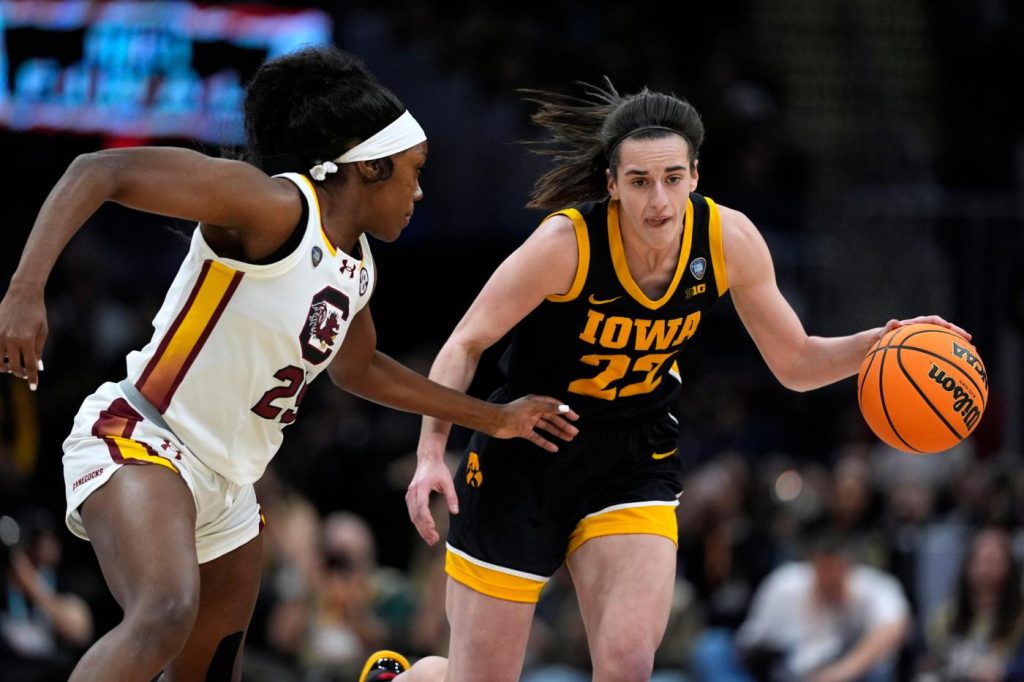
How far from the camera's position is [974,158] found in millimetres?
14664

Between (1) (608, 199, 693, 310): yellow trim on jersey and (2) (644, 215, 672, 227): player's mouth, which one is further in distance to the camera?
(1) (608, 199, 693, 310): yellow trim on jersey

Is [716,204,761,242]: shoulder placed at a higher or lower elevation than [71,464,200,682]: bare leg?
higher

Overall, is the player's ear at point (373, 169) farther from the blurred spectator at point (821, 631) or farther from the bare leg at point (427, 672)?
the blurred spectator at point (821, 631)

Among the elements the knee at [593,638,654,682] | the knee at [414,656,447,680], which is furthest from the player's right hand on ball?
the knee at [414,656,447,680]

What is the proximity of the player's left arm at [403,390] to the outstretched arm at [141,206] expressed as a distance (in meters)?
0.61

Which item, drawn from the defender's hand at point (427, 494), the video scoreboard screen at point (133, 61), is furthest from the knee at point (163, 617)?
the video scoreboard screen at point (133, 61)

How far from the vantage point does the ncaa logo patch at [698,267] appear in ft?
16.8

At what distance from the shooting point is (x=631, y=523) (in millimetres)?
5125

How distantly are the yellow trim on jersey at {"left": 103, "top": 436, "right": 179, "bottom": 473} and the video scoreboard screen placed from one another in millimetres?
6358

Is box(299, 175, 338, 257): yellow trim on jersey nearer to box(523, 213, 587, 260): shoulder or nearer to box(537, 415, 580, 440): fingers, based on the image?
box(523, 213, 587, 260): shoulder

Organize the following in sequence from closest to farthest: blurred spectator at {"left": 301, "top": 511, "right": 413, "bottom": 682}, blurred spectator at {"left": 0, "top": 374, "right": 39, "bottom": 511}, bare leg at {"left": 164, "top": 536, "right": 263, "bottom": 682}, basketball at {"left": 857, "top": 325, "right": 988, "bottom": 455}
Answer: bare leg at {"left": 164, "top": 536, "right": 263, "bottom": 682}
basketball at {"left": 857, "top": 325, "right": 988, "bottom": 455}
blurred spectator at {"left": 301, "top": 511, "right": 413, "bottom": 682}
blurred spectator at {"left": 0, "top": 374, "right": 39, "bottom": 511}

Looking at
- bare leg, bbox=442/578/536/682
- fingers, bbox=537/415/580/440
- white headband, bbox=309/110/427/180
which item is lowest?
bare leg, bbox=442/578/536/682

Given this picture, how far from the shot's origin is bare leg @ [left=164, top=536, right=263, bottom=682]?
4.64m

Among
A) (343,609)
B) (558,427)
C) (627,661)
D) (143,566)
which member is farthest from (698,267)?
(343,609)
